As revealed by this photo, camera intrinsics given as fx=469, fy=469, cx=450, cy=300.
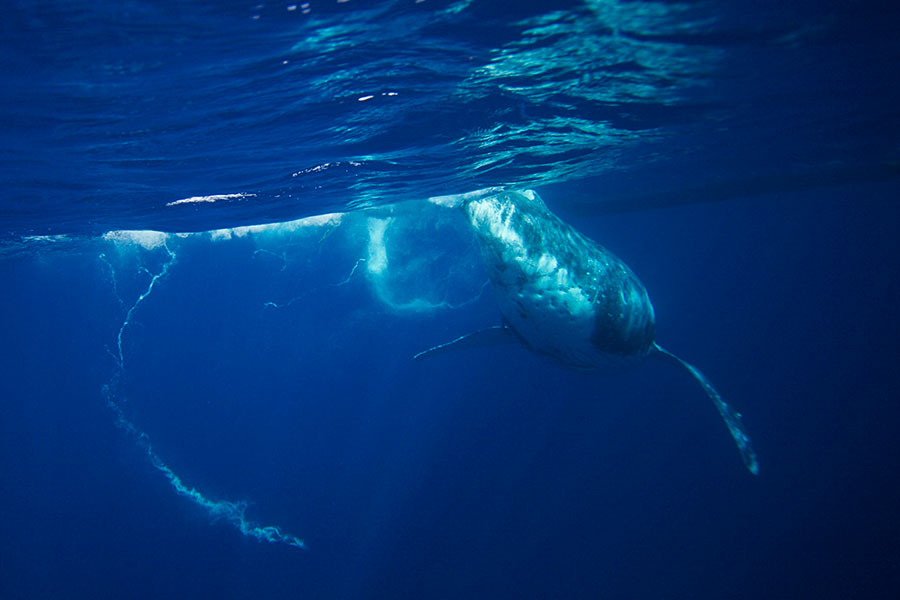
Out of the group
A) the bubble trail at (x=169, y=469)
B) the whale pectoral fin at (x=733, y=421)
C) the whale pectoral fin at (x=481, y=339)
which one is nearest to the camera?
the whale pectoral fin at (x=733, y=421)

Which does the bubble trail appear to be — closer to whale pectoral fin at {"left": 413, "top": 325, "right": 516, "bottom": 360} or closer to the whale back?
whale pectoral fin at {"left": 413, "top": 325, "right": 516, "bottom": 360}

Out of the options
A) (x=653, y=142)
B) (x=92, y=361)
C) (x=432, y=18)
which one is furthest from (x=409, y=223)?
(x=92, y=361)

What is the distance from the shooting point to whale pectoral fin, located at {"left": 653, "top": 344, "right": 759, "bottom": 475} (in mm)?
7934

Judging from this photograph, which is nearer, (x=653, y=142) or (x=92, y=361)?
(x=653, y=142)

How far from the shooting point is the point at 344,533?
73.7ft

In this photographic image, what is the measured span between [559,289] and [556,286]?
7cm

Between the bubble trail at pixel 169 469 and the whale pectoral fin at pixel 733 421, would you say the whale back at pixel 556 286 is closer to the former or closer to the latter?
the whale pectoral fin at pixel 733 421

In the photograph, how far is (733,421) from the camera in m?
8.70

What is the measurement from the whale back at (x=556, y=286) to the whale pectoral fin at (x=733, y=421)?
6.75ft

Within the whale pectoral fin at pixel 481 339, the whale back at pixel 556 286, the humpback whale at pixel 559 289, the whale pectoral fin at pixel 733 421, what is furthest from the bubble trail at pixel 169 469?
the whale pectoral fin at pixel 733 421

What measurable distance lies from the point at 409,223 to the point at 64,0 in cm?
1581

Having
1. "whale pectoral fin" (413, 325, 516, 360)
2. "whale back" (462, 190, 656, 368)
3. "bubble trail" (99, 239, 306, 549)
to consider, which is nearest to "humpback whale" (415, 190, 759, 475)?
"whale back" (462, 190, 656, 368)

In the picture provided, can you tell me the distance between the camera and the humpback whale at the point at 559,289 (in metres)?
6.52

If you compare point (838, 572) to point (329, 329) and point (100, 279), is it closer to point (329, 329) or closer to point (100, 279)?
point (329, 329)
